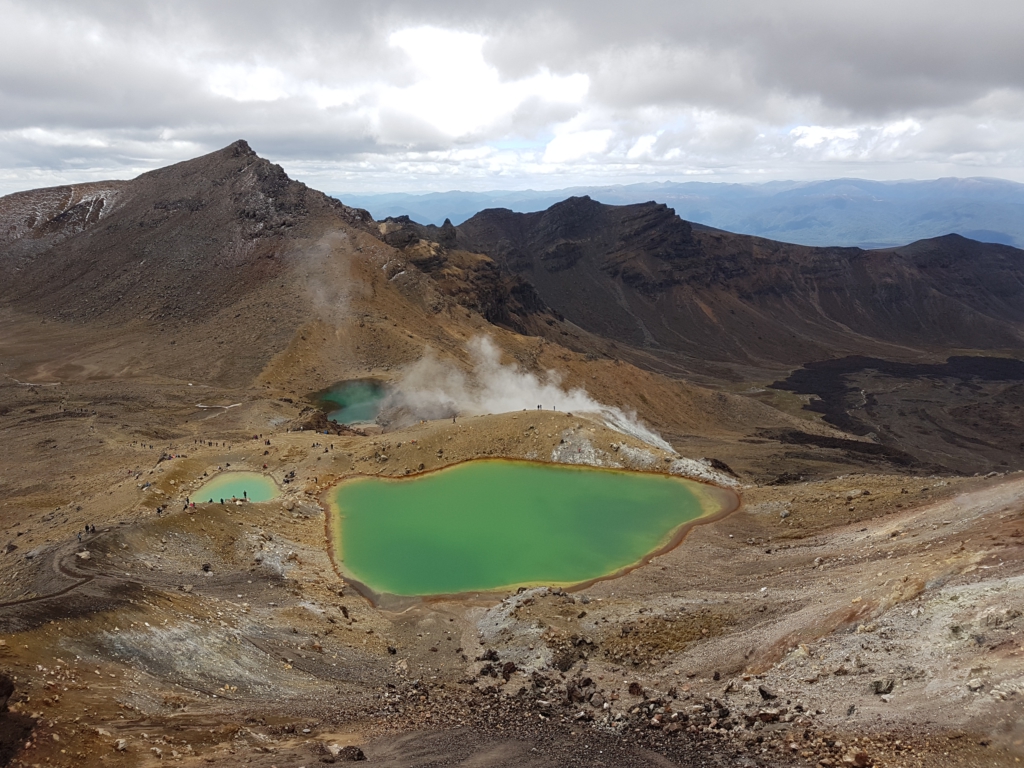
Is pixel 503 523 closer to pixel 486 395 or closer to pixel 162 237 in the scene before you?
pixel 486 395

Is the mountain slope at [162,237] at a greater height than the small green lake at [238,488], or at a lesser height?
greater

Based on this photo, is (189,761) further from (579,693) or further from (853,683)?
(853,683)

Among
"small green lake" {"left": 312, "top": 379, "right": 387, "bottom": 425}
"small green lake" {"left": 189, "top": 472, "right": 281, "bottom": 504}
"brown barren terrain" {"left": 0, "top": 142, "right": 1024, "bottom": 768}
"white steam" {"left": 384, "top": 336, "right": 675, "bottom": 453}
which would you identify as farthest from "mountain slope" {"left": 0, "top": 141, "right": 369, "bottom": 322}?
"small green lake" {"left": 189, "top": 472, "right": 281, "bottom": 504}

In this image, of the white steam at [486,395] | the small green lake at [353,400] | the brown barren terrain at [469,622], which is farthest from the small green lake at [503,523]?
the small green lake at [353,400]

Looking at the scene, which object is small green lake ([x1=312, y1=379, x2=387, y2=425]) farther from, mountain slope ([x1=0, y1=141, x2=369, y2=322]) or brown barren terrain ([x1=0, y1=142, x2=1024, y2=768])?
mountain slope ([x1=0, y1=141, x2=369, y2=322])

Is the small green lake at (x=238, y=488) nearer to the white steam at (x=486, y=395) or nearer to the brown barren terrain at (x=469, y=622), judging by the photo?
the brown barren terrain at (x=469, y=622)

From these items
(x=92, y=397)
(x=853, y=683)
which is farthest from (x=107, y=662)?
(x=92, y=397)
